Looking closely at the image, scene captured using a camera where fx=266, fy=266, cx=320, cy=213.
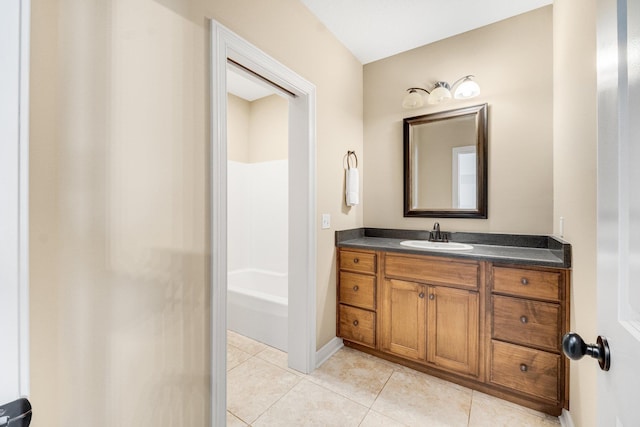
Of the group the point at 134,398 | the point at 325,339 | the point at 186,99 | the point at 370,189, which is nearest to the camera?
the point at 134,398

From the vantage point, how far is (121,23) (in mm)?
995

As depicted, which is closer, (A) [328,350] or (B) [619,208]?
(B) [619,208]

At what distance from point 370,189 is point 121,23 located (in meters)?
2.13

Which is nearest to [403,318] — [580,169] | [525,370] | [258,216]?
[525,370]

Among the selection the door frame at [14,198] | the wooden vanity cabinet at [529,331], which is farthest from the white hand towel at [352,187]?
the door frame at [14,198]

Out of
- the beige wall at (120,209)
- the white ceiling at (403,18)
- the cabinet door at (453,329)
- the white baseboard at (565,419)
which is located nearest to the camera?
the beige wall at (120,209)

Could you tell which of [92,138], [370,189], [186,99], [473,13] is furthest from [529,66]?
[92,138]

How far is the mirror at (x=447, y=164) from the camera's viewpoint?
2.14m

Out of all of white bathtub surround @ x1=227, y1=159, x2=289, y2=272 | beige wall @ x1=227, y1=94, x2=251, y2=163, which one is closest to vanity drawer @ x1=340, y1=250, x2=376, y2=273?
white bathtub surround @ x1=227, y1=159, x2=289, y2=272

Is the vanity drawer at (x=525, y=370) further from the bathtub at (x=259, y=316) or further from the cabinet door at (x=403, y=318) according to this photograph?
the bathtub at (x=259, y=316)

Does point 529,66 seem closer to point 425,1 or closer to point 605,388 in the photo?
point 425,1

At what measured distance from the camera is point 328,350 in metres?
2.18

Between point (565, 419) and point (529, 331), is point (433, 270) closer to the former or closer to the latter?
point (529, 331)

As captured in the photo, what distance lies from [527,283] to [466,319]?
42 centimetres
